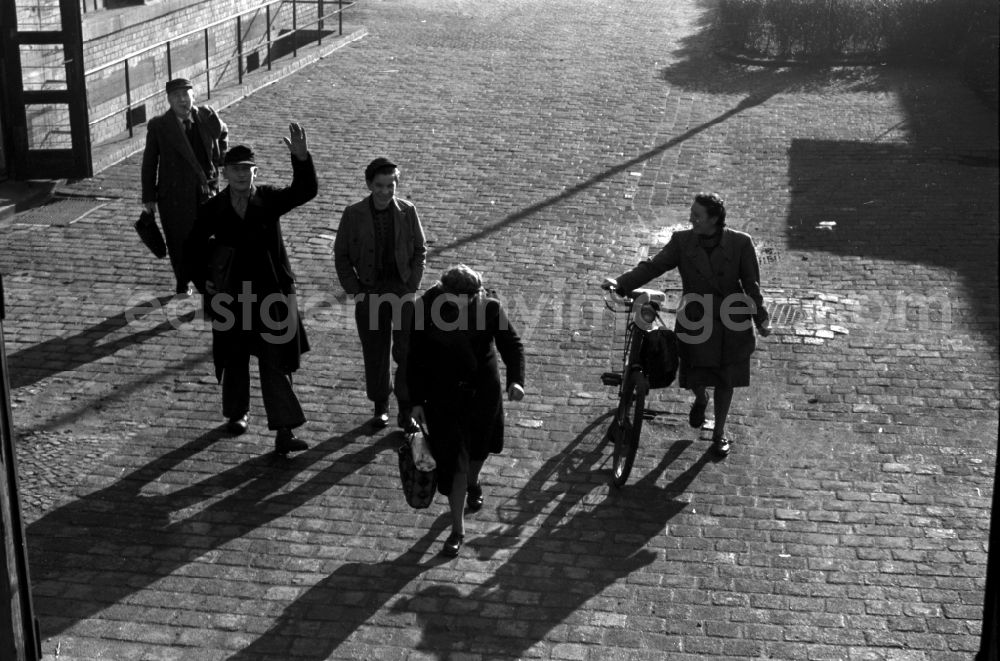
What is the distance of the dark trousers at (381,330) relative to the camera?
850cm

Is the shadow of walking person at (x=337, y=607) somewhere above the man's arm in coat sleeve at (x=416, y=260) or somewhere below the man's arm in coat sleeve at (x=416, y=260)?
below

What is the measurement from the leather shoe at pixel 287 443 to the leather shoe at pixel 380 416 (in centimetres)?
61

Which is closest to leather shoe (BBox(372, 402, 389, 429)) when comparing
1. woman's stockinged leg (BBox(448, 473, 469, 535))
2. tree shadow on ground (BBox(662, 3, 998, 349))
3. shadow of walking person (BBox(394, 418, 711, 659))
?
shadow of walking person (BBox(394, 418, 711, 659))

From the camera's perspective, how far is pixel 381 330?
338 inches

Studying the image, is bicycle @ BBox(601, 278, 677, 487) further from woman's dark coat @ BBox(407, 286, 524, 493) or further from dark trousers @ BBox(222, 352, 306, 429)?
dark trousers @ BBox(222, 352, 306, 429)

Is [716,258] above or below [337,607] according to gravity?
above

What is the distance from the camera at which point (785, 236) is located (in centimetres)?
1288

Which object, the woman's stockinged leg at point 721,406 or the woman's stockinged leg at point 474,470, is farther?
the woman's stockinged leg at point 721,406

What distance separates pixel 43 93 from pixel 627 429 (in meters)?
8.54

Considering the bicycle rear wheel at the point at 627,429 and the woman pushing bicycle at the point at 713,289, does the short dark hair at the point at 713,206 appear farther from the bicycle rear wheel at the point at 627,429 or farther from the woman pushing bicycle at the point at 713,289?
the bicycle rear wheel at the point at 627,429

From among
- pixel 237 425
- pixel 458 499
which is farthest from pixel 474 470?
pixel 237 425

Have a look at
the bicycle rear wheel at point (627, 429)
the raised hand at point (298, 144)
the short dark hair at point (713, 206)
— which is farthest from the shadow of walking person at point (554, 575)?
the raised hand at point (298, 144)

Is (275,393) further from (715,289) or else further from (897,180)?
(897,180)

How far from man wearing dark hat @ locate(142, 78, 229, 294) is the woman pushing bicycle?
12.4 ft
